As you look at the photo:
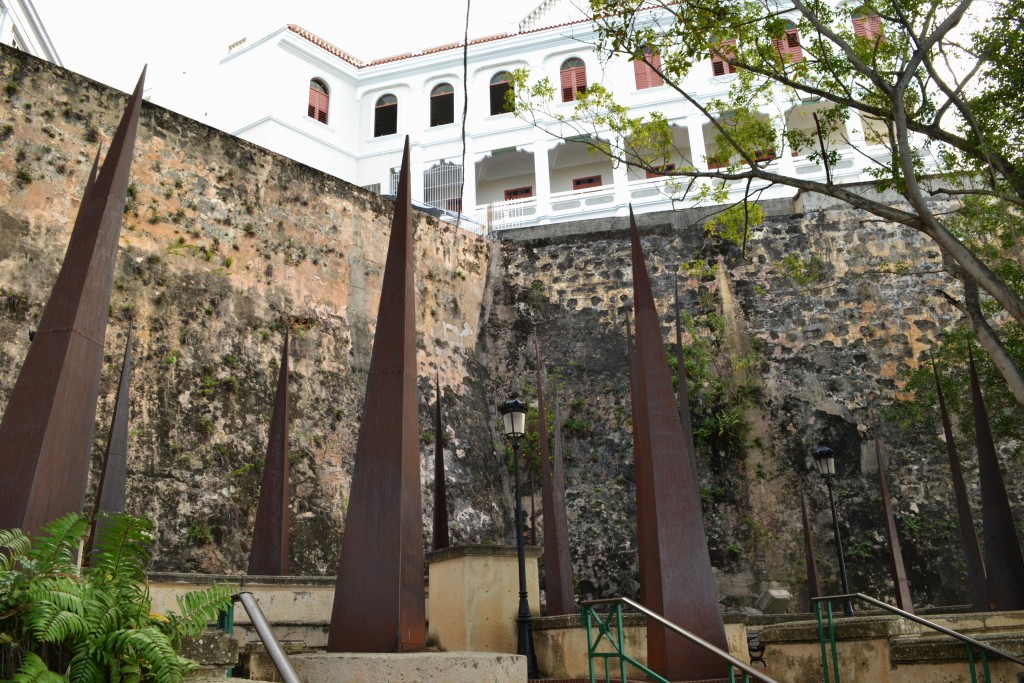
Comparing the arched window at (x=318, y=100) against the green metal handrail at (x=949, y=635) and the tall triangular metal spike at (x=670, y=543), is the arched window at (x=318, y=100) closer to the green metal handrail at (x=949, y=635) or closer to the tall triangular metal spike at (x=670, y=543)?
the tall triangular metal spike at (x=670, y=543)

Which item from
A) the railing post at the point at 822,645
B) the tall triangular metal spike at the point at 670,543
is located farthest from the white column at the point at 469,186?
the railing post at the point at 822,645

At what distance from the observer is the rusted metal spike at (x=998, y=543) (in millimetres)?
7922

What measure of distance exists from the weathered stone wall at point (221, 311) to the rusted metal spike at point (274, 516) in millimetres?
2464

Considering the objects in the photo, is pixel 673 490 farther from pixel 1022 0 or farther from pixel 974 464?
pixel 974 464

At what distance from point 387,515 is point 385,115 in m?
21.3

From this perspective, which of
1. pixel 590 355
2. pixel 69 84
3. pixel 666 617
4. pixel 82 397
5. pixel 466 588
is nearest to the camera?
pixel 82 397

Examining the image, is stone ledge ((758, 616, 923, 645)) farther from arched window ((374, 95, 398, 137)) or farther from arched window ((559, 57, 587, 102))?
arched window ((374, 95, 398, 137))

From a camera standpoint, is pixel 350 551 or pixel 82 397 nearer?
pixel 82 397

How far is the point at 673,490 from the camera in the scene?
5633 millimetres

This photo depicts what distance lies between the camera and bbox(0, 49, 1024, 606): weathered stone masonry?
36.0ft

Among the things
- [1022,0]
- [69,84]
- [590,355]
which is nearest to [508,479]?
[590,355]

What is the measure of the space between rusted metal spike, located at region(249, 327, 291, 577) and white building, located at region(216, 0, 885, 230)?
13.0m

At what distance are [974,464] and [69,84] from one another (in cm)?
1408

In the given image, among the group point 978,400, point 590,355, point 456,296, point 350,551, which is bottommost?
point 350,551
